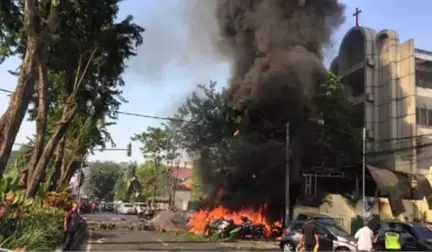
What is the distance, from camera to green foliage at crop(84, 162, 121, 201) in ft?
367

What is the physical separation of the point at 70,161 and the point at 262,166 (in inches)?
584

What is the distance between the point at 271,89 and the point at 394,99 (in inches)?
447

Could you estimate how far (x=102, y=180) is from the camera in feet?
374

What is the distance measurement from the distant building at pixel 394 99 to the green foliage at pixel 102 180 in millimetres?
81576

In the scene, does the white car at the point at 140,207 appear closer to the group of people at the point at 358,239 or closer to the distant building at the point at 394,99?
the distant building at the point at 394,99

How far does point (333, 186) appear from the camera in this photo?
34.4 m

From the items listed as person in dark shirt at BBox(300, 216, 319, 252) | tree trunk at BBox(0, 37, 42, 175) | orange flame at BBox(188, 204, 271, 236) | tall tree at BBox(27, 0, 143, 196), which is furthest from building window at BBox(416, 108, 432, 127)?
tree trunk at BBox(0, 37, 42, 175)

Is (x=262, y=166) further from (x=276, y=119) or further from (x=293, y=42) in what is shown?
(x=293, y=42)

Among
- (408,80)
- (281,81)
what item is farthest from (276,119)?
(408,80)

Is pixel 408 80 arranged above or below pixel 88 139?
above

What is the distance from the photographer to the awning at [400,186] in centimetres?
2986

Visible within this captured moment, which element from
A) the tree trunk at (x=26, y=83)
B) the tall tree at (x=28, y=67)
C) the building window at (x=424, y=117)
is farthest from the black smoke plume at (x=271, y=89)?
the tree trunk at (x=26, y=83)

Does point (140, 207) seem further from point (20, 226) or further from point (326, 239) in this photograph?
point (20, 226)

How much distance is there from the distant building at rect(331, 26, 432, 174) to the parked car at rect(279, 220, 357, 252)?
685 inches
